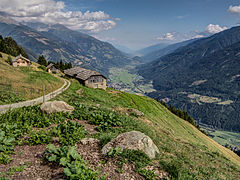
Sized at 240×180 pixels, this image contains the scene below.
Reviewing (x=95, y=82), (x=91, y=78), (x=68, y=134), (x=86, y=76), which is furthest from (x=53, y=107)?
(x=95, y=82)

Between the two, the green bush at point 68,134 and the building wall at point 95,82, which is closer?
the green bush at point 68,134

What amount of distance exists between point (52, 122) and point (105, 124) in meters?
5.62

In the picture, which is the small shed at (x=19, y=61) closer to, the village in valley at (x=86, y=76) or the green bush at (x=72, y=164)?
the village in valley at (x=86, y=76)

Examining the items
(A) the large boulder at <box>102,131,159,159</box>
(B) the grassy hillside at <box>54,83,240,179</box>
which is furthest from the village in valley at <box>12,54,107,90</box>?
(A) the large boulder at <box>102,131,159,159</box>

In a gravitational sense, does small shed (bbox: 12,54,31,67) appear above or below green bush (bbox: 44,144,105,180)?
above

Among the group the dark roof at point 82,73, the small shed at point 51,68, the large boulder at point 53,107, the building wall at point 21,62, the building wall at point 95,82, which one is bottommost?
the building wall at point 95,82

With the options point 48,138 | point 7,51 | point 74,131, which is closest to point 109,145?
point 74,131

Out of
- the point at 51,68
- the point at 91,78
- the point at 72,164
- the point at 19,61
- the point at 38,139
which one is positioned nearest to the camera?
the point at 72,164

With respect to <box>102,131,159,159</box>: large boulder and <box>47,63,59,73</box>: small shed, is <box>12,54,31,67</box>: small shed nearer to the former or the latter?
<box>47,63,59,73</box>: small shed

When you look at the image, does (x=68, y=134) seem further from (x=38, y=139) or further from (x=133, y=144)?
(x=133, y=144)

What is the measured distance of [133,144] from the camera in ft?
37.7

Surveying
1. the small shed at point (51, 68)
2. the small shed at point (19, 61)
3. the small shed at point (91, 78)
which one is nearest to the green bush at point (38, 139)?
the small shed at point (91, 78)

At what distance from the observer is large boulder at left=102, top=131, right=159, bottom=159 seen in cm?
1125

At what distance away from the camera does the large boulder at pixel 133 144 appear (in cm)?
1125
